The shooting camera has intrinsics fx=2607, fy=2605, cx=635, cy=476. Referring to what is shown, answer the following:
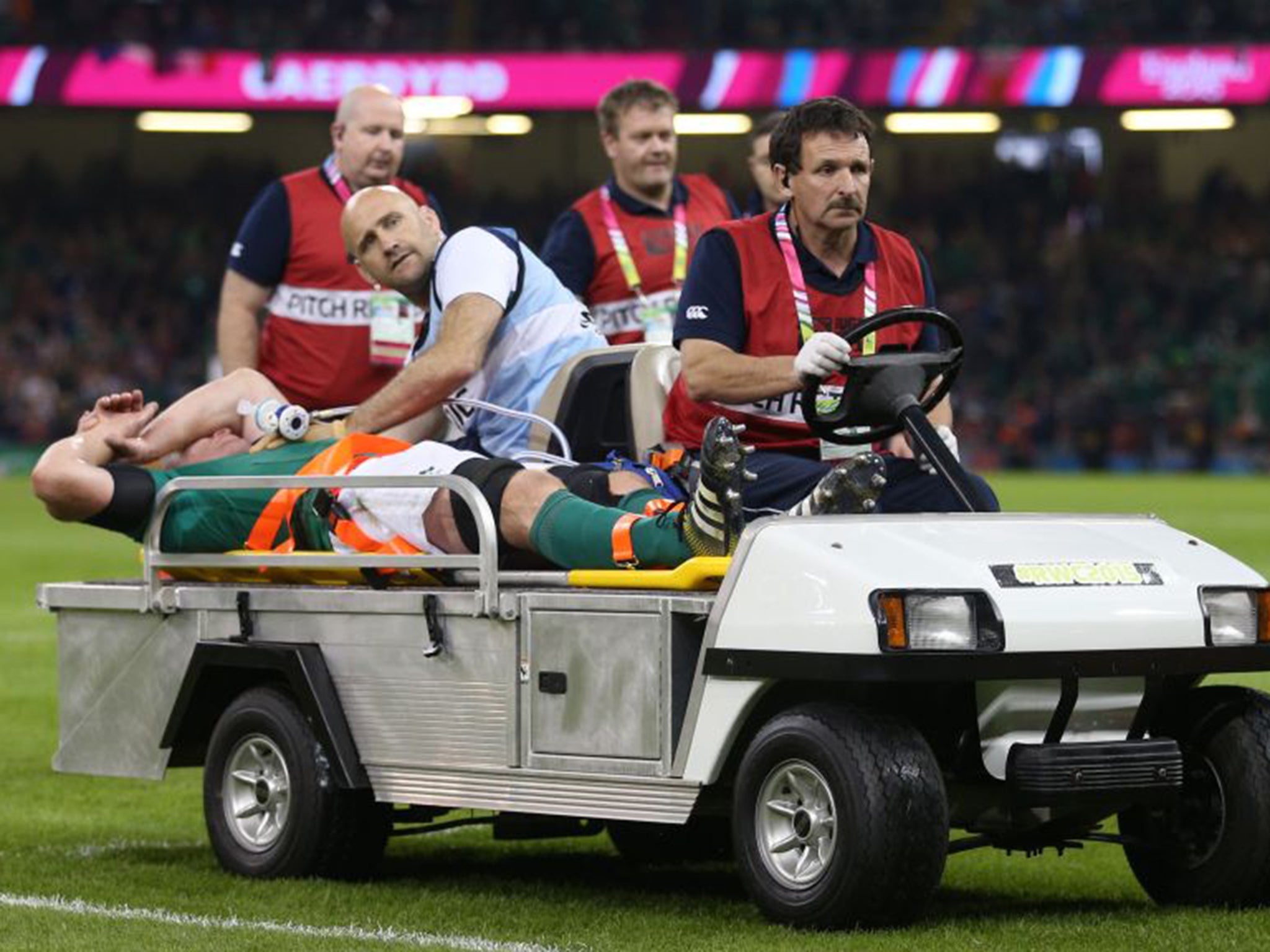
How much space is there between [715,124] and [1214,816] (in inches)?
1314

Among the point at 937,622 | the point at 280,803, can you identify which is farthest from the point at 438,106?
the point at 937,622

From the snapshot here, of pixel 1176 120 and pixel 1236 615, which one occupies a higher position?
pixel 1176 120

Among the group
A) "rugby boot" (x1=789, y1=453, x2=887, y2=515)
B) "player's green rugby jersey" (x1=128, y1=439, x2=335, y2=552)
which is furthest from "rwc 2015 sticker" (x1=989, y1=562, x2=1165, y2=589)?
"player's green rugby jersey" (x1=128, y1=439, x2=335, y2=552)

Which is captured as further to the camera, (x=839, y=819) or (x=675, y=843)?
(x=675, y=843)

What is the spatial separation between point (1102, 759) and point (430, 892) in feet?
5.83

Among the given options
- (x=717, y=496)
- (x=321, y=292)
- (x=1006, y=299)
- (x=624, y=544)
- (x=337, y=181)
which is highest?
(x=1006, y=299)

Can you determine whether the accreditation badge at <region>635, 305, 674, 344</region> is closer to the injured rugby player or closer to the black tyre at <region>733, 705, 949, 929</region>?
the injured rugby player

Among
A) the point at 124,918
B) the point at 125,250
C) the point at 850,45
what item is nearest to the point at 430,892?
the point at 124,918

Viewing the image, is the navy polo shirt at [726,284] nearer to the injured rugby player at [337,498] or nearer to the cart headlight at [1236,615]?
the injured rugby player at [337,498]

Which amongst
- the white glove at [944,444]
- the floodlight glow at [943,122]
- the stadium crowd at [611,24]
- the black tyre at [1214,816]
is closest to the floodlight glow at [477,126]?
the stadium crowd at [611,24]

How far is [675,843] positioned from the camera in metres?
6.87

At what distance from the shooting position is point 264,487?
660 cm

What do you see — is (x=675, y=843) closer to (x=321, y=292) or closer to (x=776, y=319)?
(x=776, y=319)

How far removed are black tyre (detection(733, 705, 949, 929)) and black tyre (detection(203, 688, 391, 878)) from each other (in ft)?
4.23
